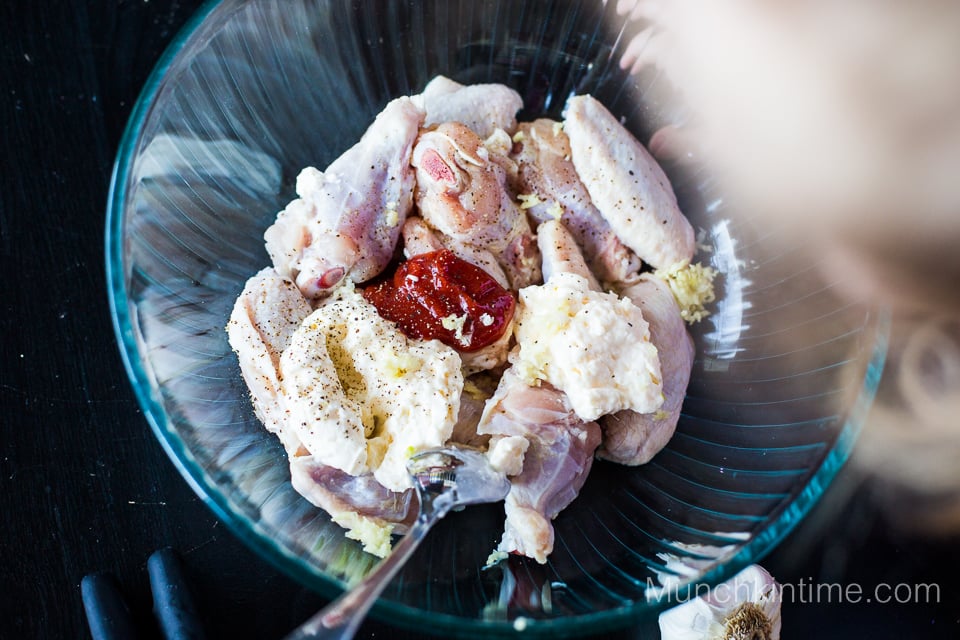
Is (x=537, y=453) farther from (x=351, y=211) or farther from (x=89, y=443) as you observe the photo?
(x=89, y=443)

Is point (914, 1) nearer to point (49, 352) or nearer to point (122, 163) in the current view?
point (122, 163)

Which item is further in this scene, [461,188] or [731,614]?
[731,614]

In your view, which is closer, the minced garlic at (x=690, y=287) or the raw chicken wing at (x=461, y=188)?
the raw chicken wing at (x=461, y=188)

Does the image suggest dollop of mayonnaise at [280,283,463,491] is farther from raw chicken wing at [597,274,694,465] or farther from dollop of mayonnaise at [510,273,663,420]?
raw chicken wing at [597,274,694,465]

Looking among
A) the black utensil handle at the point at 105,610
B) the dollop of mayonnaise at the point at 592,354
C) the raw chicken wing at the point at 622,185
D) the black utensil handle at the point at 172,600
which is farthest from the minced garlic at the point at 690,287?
the black utensil handle at the point at 105,610

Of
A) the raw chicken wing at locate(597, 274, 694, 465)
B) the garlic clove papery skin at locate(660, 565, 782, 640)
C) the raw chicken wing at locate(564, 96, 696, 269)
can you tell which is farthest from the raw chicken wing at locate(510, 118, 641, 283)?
the garlic clove papery skin at locate(660, 565, 782, 640)

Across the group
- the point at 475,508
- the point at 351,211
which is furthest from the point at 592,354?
the point at 351,211

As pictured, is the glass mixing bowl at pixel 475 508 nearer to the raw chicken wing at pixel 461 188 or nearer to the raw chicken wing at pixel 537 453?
the raw chicken wing at pixel 537 453
